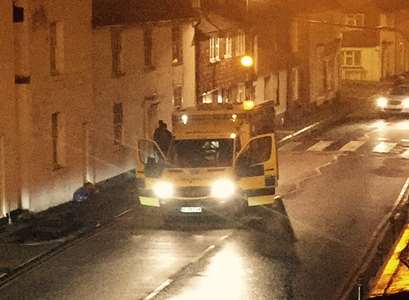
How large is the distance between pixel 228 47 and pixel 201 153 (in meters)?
20.1

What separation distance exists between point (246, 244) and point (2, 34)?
7643 mm

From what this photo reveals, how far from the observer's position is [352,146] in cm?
4112

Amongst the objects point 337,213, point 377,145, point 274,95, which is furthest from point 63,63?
point 274,95

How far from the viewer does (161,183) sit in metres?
25.2

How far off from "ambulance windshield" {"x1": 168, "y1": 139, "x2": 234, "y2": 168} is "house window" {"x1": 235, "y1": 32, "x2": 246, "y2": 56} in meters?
20.9

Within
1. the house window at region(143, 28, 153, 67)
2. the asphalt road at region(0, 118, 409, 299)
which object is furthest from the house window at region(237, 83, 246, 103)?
the asphalt road at region(0, 118, 409, 299)

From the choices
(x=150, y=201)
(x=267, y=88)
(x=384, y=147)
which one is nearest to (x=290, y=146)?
(x=384, y=147)

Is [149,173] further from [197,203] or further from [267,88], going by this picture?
[267,88]

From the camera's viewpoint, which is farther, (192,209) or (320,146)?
(320,146)

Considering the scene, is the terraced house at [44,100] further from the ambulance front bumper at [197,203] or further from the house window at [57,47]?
the ambulance front bumper at [197,203]

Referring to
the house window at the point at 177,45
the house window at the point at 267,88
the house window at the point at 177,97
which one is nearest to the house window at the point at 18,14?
the house window at the point at 177,45

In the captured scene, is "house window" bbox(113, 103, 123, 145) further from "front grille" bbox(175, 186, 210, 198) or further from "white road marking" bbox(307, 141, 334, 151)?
"white road marking" bbox(307, 141, 334, 151)

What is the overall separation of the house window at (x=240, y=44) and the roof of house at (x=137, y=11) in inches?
283

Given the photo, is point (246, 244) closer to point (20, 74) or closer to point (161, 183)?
point (161, 183)
